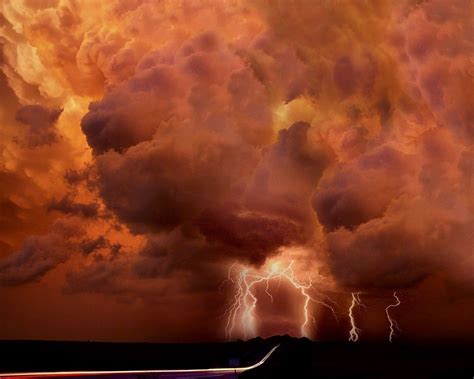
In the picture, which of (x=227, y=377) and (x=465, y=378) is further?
(x=465, y=378)

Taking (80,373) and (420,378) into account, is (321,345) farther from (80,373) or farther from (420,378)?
(80,373)

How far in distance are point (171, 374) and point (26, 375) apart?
657 cm

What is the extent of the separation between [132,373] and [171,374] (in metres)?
3.32

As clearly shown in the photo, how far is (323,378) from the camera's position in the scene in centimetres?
3541

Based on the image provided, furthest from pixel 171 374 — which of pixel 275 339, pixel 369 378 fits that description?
pixel 275 339

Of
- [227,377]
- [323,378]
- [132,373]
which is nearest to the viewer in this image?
[132,373]

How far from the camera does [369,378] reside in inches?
1545

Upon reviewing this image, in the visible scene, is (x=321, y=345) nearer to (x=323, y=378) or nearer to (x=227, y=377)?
(x=323, y=378)

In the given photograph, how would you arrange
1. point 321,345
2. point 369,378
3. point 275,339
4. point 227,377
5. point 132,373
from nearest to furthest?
1. point 132,373
2. point 227,377
3. point 369,378
4. point 275,339
5. point 321,345

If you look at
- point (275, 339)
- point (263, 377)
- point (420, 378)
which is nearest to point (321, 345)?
point (275, 339)

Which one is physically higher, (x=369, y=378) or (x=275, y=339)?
(x=275, y=339)

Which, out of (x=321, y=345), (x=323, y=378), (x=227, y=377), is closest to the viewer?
(x=227, y=377)

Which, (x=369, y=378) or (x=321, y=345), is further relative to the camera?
(x=321, y=345)

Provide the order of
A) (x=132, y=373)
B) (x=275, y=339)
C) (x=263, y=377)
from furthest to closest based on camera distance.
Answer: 1. (x=275, y=339)
2. (x=263, y=377)
3. (x=132, y=373)
